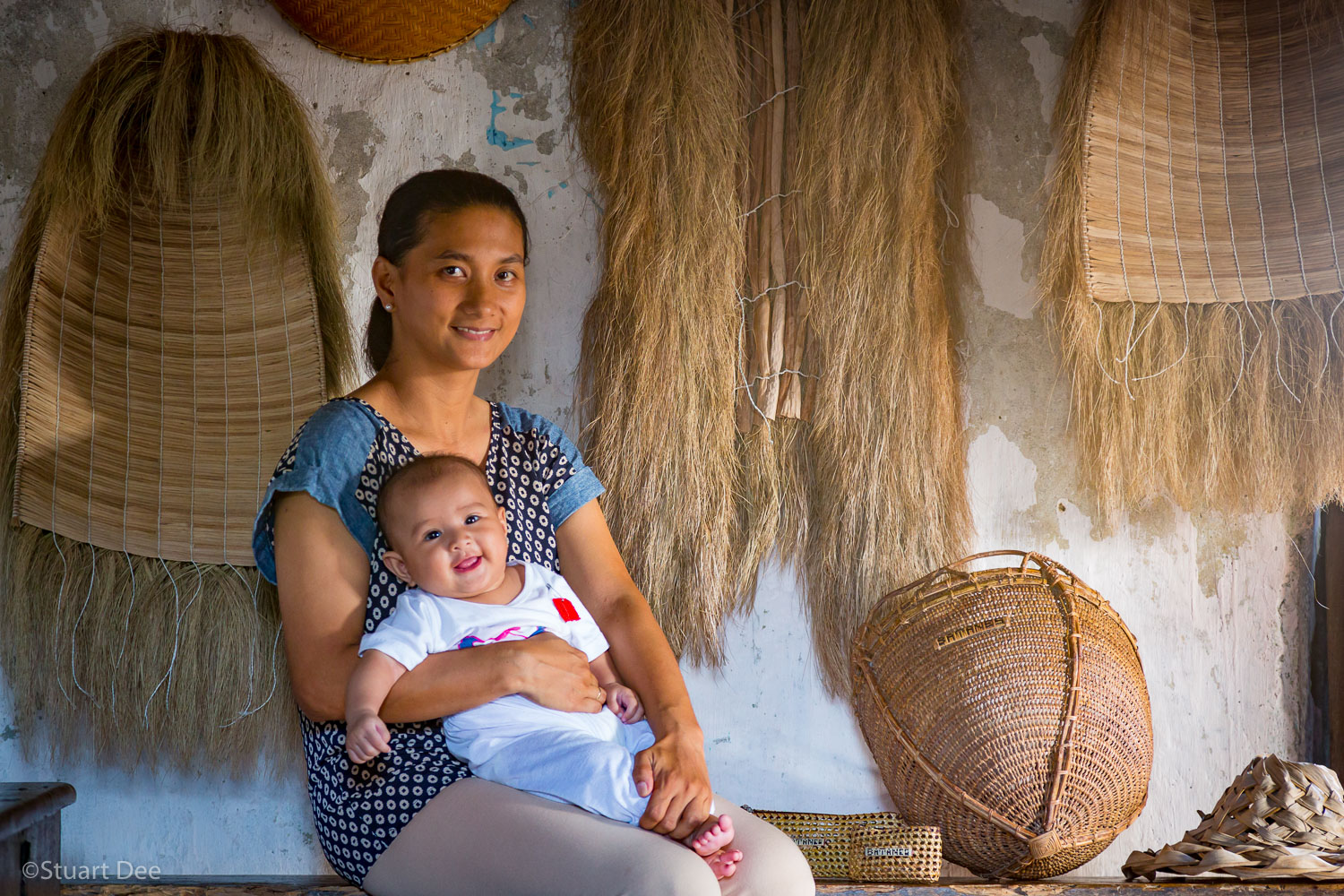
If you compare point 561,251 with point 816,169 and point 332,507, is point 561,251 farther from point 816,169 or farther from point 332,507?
point 332,507

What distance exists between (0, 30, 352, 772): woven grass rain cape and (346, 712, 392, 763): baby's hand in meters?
0.87

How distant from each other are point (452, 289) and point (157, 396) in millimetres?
851

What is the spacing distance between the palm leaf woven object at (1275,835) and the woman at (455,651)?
0.89 m

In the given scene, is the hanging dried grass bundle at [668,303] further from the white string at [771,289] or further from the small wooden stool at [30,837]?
the small wooden stool at [30,837]

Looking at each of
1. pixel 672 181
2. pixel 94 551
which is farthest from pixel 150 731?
pixel 672 181

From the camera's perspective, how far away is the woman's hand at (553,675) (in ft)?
4.29

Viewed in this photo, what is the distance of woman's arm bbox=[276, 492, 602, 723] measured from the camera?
51.5 inches

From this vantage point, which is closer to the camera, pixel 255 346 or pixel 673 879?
pixel 673 879

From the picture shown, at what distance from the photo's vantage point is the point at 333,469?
1.45 m

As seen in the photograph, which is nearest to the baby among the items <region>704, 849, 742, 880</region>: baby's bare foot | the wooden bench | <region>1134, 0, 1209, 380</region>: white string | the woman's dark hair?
<region>704, 849, 742, 880</region>: baby's bare foot

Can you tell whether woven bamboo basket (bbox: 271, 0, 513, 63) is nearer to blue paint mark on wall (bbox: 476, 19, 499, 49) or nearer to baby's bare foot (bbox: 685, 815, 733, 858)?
blue paint mark on wall (bbox: 476, 19, 499, 49)

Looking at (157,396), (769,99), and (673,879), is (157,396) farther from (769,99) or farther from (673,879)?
(673,879)

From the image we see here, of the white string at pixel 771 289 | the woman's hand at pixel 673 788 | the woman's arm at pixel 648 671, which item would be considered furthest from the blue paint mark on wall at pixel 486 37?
the woman's hand at pixel 673 788

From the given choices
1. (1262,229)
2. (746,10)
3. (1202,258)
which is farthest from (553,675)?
(1262,229)
